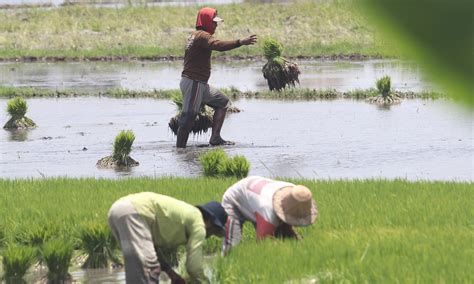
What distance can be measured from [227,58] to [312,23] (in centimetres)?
895

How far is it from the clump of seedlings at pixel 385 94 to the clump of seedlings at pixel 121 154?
28.8 ft

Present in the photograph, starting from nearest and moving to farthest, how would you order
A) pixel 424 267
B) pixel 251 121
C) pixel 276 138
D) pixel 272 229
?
pixel 424 267, pixel 272 229, pixel 276 138, pixel 251 121

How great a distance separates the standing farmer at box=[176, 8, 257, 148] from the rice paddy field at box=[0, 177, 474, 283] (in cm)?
382

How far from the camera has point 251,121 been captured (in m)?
19.2

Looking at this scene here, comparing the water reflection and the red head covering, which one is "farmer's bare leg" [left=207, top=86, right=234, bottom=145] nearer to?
the red head covering

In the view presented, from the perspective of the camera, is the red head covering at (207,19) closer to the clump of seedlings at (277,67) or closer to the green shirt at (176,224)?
the green shirt at (176,224)

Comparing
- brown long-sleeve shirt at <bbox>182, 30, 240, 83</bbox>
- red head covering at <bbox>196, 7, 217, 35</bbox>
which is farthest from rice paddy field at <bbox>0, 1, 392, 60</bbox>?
red head covering at <bbox>196, 7, 217, 35</bbox>

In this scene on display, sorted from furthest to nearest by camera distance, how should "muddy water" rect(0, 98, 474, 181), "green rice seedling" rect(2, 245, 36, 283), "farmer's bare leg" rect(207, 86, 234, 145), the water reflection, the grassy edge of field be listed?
the grassy edge of field, the water reflection, "farmer's bare leg" rect(207, 86, 234, 145), "muddy water" rect(0, 98, 474, 181), "green rice seedling" rect(2, 245, 36, 283)

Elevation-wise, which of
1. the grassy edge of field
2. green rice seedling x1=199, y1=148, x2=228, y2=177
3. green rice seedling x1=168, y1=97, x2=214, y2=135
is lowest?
the grassy edge of field

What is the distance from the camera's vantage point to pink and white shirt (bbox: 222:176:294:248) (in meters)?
6.41

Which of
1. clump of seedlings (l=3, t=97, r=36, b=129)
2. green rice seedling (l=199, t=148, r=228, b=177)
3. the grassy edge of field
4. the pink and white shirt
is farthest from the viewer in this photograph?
the grassy edge of field

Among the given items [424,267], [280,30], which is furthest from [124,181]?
[280,30]

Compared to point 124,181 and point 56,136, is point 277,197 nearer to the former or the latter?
point 124,181

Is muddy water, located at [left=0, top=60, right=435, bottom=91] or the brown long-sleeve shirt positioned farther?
muddy water, located at [left=0, top=60, right=435, bottom=91]
